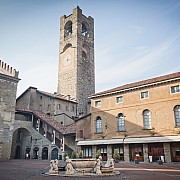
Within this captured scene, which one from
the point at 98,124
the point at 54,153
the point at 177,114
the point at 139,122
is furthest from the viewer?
the point at 54,153

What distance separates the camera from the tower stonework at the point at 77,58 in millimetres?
49875

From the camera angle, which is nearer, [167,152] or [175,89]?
[167,152]

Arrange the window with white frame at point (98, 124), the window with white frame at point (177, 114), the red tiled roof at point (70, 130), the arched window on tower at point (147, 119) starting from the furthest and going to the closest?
the red tiled roof at point (70, 130), the window with white frame at point (98, 124), the arched window on tower at point (147, 119), the window with white frame at point (177, 114)

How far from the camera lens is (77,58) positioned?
168 ft

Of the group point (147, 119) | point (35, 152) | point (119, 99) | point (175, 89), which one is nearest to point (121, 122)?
point (119, 99)

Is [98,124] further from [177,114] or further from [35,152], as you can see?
[35,152]

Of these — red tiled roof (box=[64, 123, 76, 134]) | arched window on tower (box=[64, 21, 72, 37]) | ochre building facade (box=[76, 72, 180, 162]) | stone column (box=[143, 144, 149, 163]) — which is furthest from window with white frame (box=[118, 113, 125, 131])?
arched window on tower (box=[64, 21, 72, 37])

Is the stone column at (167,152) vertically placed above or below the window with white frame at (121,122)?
below

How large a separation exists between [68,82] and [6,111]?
20.5 metres

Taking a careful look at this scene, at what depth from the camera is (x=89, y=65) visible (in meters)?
54.9

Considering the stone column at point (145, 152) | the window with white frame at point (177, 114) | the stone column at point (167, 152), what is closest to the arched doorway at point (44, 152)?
the stone column at point (145, 152)

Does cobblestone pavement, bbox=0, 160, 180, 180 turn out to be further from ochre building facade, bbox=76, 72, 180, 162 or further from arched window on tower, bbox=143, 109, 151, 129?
arched window on tower, bbox=143, 109, 151, 129

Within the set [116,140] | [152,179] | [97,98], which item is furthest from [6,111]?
[152,179]

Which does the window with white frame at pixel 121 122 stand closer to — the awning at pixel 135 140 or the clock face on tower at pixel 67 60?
the awning at pixel 135 140
